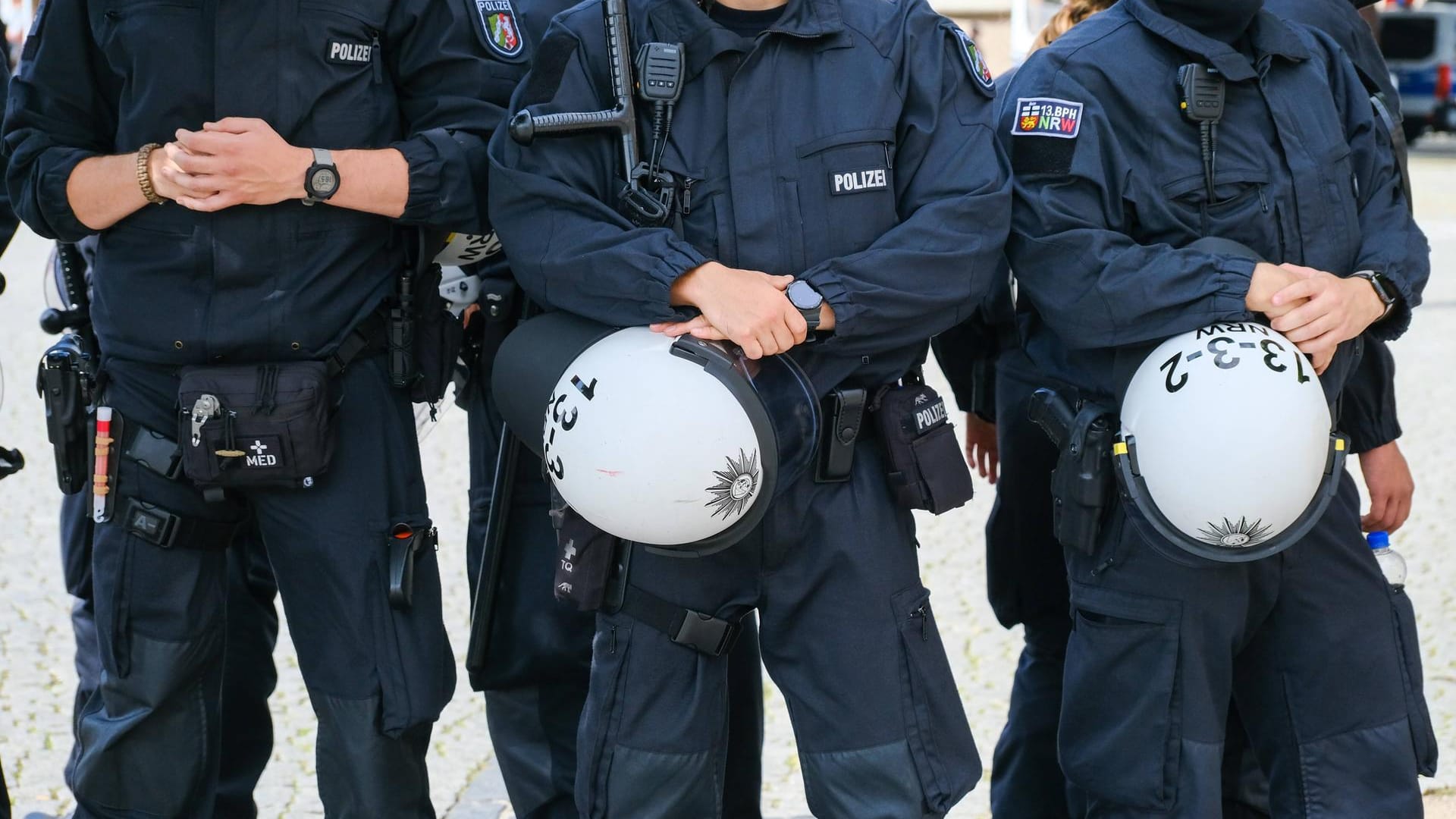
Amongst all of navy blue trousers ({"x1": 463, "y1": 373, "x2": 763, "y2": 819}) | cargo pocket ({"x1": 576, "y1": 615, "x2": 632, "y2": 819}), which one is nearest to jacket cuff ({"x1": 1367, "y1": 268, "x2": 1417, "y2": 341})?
navy blue trousers ({"x1": 463, "y1": 373, "x2": 763, "y2": 819})

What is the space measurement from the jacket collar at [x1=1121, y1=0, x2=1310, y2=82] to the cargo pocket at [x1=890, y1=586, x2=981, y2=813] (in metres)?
1.06

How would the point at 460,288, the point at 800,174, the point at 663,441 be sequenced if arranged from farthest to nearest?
the point at 460,288 < the point at 800,174 < the point at 663,441

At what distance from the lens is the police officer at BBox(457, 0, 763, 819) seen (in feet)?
11.0

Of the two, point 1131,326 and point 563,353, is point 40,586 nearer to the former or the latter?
point 563,353

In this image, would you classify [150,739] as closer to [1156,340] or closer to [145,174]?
[145,174]

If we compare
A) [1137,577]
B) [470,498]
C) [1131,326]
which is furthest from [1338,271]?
[470,498]

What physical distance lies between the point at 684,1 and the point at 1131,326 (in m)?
0.94

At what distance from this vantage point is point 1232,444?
2.62 m

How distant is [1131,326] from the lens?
9.20 feet

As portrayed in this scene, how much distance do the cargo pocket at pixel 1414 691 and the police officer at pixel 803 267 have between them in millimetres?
822

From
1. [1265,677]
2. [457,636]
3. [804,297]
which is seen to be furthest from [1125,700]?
[457,636]

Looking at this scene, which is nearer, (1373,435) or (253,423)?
(253,423)

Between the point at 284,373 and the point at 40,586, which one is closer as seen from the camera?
the point at 284,373

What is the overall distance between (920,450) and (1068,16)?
156cm
